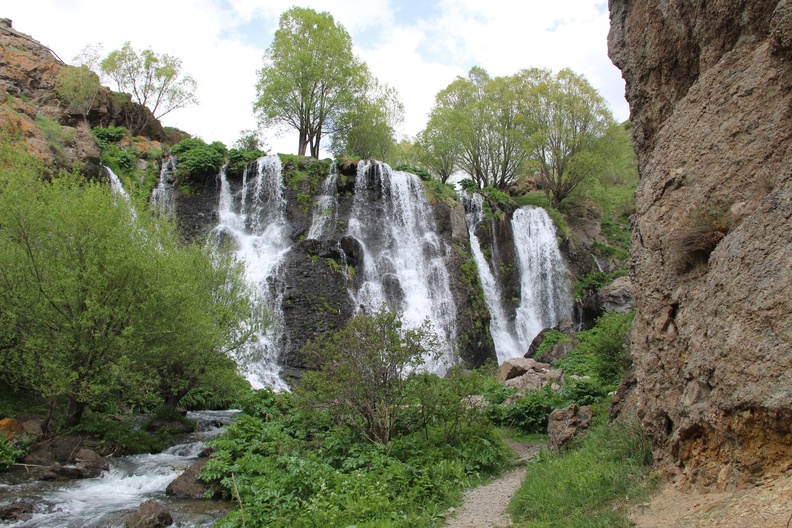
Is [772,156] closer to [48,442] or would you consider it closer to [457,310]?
[48,442]

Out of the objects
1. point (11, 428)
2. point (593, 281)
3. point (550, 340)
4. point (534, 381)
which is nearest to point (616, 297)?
point (593, 281)

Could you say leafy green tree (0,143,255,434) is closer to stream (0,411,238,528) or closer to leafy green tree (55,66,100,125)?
stream (0,411,238,528)

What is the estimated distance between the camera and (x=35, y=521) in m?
7.66

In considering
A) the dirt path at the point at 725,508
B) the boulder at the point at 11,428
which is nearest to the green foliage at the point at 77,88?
the boulder at the point at 11,428

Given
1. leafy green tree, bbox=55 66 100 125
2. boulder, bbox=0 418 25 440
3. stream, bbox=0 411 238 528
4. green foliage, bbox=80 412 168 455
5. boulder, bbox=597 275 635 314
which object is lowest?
stream, bbox=0 411 238 528

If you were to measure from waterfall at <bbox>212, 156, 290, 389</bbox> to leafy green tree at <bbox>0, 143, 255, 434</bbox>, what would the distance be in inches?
289

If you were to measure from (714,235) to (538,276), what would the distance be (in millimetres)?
22888

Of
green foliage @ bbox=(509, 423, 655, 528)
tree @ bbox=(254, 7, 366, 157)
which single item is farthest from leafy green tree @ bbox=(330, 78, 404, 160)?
green foliage @ bbox=(509, 423, 655, 528)

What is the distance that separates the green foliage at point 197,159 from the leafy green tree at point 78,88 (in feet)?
18.4

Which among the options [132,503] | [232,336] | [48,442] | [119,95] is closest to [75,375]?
[48,442]

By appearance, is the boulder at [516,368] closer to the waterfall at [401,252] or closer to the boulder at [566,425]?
the waterfall at [401,252]

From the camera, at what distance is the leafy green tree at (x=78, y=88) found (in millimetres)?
Result: 27312

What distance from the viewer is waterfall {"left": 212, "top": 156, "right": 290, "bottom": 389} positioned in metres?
20.4

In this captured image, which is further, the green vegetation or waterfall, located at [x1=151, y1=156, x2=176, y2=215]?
waterfall, located at [x1=151, y1=156, x2=176, y2=215]
